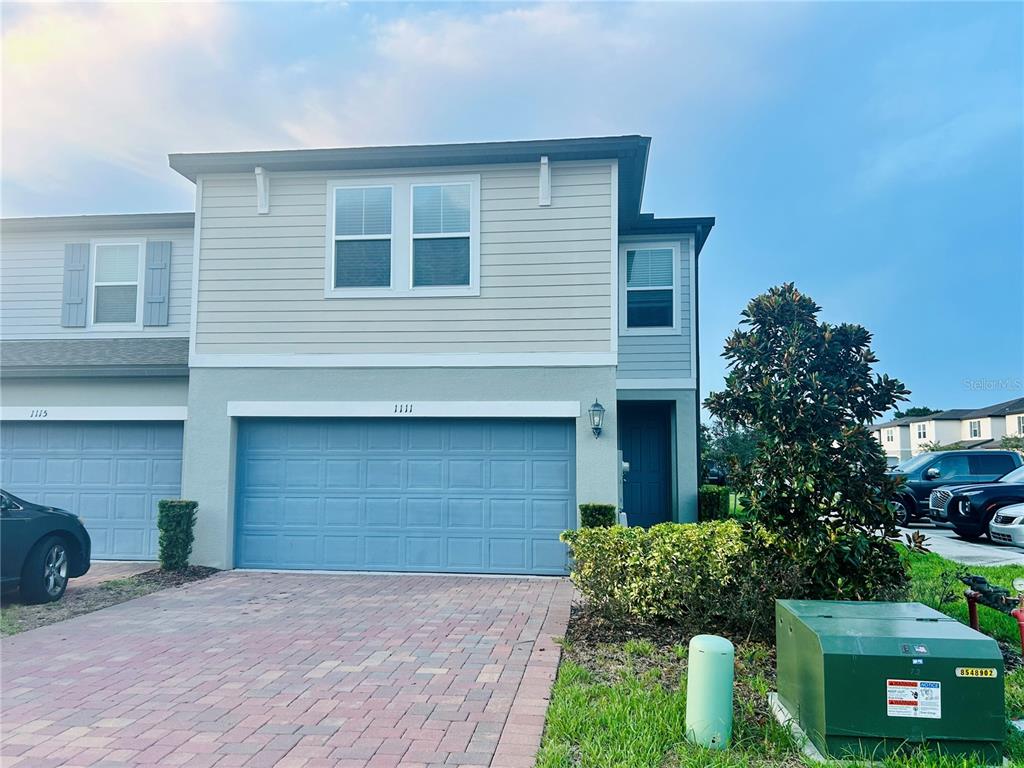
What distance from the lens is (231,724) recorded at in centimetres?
441

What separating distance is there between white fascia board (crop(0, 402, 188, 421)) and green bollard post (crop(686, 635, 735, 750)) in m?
8.77

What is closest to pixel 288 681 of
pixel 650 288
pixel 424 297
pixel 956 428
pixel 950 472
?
pixel 424 297

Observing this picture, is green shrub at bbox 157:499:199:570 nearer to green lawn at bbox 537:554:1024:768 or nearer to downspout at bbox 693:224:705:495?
green lawn at bbox 537:554:1024:768

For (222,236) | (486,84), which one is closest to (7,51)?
(222,236)

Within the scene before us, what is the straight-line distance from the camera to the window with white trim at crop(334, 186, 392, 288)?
33.3 feet

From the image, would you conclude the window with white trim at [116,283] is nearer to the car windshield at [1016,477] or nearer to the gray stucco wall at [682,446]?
the gray stucco wall at [682,446]

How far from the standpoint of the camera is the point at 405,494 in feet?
32.6

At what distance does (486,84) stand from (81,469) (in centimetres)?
936

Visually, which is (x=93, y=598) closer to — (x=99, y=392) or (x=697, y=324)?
(x=99, y=392)

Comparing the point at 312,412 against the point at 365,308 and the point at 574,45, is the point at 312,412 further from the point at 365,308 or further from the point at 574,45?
the point at 574,45

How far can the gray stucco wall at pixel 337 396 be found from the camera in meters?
9.51

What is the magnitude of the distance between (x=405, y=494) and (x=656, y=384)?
5.40 meters

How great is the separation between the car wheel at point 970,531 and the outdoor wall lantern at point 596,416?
900 cm

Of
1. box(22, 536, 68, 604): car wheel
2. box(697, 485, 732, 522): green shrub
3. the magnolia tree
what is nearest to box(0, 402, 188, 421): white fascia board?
box(22, 536, 68, 604): car wheel
